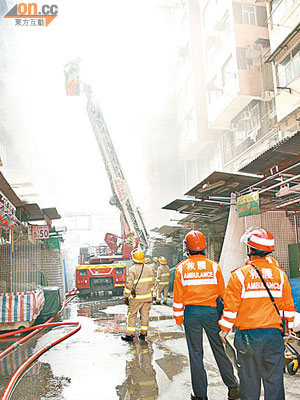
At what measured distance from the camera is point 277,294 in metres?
3.08

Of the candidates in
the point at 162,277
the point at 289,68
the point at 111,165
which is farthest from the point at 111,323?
the point at 289,68

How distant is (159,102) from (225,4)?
16.2 m

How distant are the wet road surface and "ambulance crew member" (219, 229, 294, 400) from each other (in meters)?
1.13

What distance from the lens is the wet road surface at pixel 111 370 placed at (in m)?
4.13

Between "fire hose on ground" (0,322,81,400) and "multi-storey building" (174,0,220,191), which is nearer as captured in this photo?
"fire hose on ground" (0,322,81,400)

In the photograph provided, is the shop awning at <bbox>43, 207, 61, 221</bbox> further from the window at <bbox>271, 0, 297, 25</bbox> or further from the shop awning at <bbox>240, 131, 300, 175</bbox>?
the window at <bbox>271, 0, 297, 25</bbox>

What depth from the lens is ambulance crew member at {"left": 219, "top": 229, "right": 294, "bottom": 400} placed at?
9.59 feet

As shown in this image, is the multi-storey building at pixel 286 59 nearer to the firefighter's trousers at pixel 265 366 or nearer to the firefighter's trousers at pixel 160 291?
the firefighter's trousers at pixel 160 291

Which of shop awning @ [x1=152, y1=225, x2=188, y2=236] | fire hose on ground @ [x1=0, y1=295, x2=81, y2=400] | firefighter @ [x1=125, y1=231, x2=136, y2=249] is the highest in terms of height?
shop awning @ [x1=152, y1=225, x2=188, y2=236]

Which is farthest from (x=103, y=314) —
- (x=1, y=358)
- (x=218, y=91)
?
(x=218, y=91)

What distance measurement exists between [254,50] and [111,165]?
30.6ft

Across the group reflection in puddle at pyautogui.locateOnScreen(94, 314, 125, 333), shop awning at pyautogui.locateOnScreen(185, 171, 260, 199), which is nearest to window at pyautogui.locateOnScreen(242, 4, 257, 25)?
shop awning at pyautogui.locateOnScreen(185, 171, 260, 199)


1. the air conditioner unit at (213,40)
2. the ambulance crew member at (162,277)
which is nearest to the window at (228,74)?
the air conditioner unit at (213,40)

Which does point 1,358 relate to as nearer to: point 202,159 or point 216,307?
point 216,307
